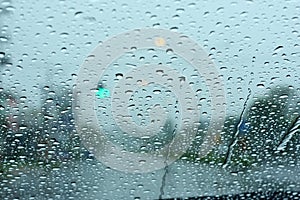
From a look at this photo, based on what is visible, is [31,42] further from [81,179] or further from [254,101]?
[254,101]

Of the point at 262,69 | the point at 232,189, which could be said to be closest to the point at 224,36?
the point at 262,69

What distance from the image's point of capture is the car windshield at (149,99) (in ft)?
12.8

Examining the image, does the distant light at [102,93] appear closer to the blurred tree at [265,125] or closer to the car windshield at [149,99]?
the car windshield at [149,99]

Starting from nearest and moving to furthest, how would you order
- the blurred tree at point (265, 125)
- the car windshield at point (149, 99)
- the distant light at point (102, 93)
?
1. the car windshield at point (149, 99)
2. the blurred tree at point (265, 125)
3. the distant light at point (102, 93)

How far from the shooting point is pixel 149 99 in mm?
4324

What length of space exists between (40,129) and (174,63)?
3.54 feet

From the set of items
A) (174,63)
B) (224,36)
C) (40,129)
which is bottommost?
(40,129)

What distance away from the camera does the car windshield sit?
12.8 ft

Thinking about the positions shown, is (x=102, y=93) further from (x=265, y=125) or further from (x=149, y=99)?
(x=265, y=125)

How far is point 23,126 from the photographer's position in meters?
4.07

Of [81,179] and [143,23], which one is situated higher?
[143,23]

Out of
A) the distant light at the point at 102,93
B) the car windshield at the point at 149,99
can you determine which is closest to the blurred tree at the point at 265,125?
the car windshield at the point at 149,99

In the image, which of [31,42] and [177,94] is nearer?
[31,42]

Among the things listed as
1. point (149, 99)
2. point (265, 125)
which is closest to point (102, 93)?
point (149, 99)
